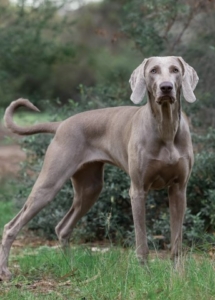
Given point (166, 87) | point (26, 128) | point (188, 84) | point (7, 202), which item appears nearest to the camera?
point (166, 87)

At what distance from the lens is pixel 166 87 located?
228 inches

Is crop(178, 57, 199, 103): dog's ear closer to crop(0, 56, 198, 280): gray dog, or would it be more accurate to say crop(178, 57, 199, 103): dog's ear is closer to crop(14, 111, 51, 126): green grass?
crop(0, 56, 198, 280): gray dog

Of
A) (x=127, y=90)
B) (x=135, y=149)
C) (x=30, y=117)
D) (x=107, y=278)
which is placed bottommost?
(x=107, y=278)

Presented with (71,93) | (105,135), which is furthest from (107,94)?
(71,93)

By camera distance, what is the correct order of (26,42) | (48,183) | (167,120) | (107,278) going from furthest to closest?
(26,42) → (48,183) → (167,120) → (107,278)

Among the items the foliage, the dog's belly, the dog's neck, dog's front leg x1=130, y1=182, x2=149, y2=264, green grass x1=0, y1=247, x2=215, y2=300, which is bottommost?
green grass x1=0, y1=247, x2=215, y2=300

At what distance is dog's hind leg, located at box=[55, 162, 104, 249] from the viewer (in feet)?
24.1

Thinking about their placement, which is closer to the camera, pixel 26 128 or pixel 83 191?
pixel 26 128

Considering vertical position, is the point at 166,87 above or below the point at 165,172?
above

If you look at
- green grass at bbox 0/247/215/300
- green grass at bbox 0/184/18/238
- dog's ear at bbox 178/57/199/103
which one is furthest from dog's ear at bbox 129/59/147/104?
green grass at bbox 0/184/18/238

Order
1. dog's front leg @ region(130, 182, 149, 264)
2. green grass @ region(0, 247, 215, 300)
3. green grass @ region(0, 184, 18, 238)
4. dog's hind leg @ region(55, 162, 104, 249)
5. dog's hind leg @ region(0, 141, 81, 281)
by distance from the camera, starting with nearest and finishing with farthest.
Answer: green grass @ region(0, 247, 215, 300)
dog's front leg @ region(130, 182, 149, 264)
dog's hind leg @ region(0, 141, 81, 281)
dog's hind leg @ region(55, 162, 104, 249)
green grass @ region(0, 184, 18, 238)

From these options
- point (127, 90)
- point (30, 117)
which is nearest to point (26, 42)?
point (127, 90)

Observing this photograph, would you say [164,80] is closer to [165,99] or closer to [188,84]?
[165,99]

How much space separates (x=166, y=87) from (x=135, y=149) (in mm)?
719
